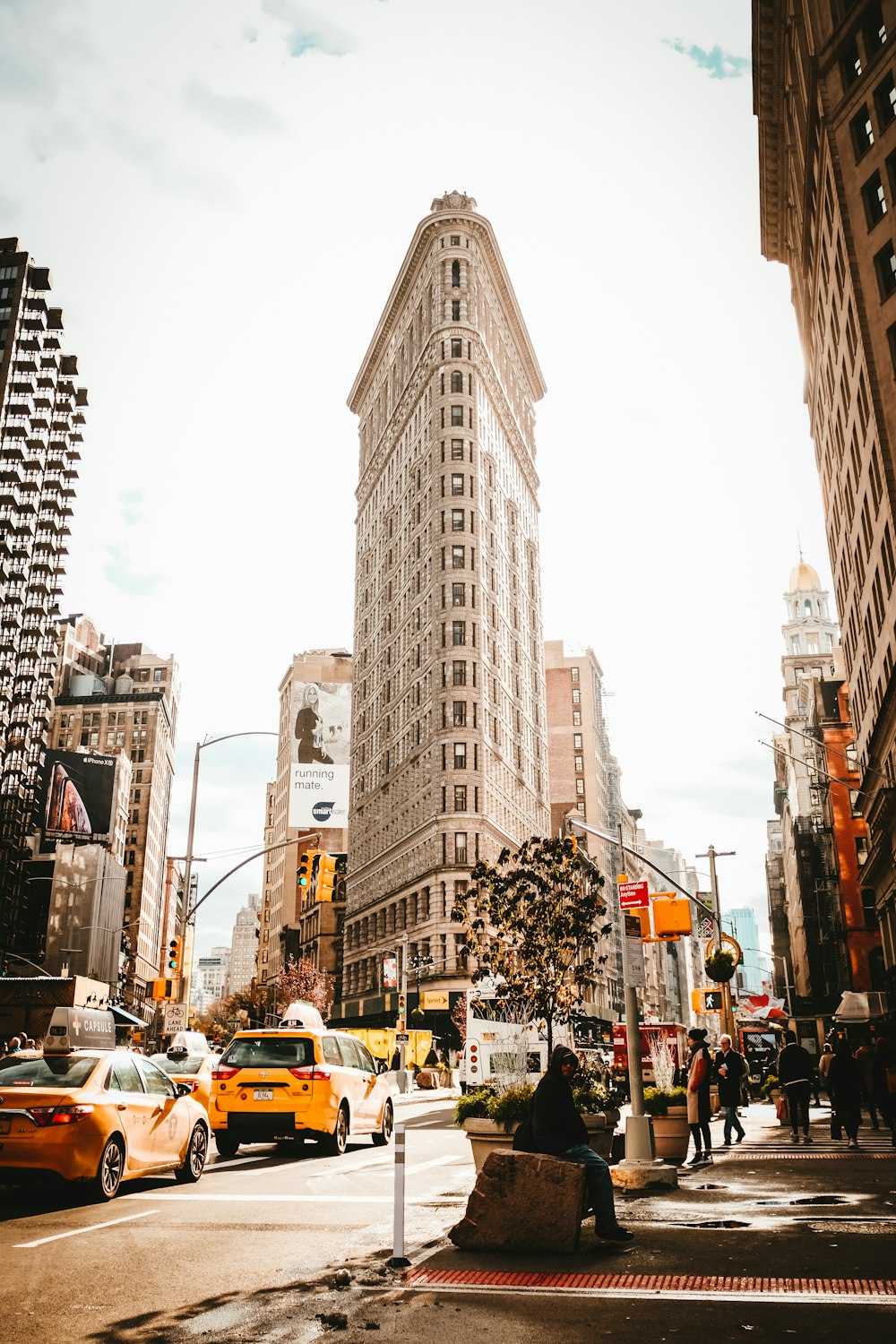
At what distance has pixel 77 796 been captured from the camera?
9644cm

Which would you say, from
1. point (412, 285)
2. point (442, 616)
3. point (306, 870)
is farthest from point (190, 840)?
point (412, 285)

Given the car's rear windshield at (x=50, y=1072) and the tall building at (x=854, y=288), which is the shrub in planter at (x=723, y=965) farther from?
the car's rear windshield at (x=50, y=1072)

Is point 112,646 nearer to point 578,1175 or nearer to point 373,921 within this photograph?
point 373,921

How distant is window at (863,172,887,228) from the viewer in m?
39.2

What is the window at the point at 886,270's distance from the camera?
3800cm

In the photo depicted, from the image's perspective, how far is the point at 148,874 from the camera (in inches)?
5753

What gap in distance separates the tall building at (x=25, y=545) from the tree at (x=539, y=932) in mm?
82044

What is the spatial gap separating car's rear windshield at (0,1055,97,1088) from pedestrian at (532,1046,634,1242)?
5451 mm

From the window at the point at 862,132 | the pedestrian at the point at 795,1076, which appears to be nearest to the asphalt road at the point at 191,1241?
the pedestrian at the point at 795,1076

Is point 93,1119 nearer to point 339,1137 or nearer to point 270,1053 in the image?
point 270,1053

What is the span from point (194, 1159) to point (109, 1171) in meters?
2.37

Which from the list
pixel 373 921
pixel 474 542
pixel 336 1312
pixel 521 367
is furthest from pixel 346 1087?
pixel 521 367

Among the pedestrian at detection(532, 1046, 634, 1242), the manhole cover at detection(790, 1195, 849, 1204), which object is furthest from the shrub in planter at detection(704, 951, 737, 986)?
the pedestrian at detection(532, 1046, 634, 1242)

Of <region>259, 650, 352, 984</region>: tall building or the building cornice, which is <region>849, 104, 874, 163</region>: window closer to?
the building cornice
